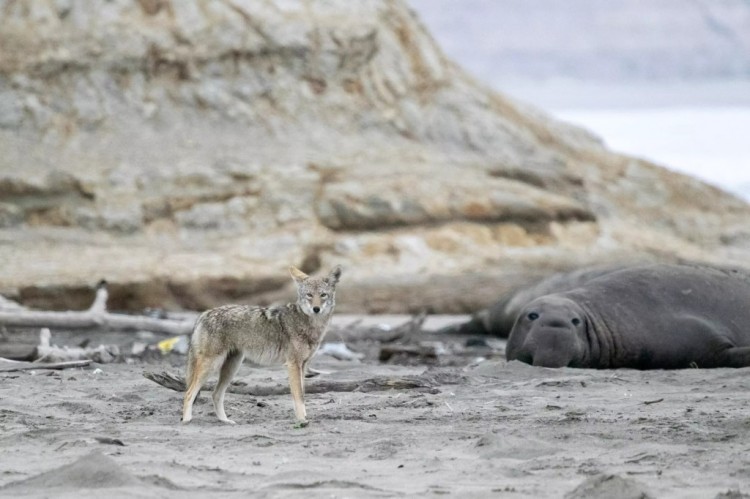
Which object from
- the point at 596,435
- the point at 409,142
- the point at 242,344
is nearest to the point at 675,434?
the point at 596,435

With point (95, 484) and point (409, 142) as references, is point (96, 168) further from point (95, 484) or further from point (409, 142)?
point (95, 484)

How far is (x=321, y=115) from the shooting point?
25.9 meters

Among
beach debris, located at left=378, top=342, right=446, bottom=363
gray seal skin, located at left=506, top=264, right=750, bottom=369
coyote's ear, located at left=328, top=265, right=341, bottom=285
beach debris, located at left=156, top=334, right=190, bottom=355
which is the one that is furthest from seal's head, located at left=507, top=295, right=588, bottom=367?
beach debris, located at left=156, top=334, right=190, bottom=355

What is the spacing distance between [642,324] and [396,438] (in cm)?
572

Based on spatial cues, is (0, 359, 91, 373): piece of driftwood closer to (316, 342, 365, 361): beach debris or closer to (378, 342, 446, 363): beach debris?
(316, 342, 365, 361): beach debris

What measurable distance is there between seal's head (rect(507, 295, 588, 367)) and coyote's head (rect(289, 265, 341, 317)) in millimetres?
3492

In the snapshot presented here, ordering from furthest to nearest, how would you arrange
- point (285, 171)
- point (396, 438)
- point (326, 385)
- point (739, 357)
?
point (285, 171)
point (739, 357)
point (326, 385)
point (396, 438)

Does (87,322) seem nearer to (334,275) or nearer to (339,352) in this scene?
(339,352)

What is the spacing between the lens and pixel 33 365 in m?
11.1

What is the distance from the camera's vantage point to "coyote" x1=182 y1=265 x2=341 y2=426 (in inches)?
341

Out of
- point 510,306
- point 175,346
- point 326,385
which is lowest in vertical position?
point 175,346

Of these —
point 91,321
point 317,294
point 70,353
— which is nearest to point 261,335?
point 317,294

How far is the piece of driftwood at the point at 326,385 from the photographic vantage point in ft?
32.0

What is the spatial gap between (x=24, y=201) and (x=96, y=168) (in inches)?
57.7
